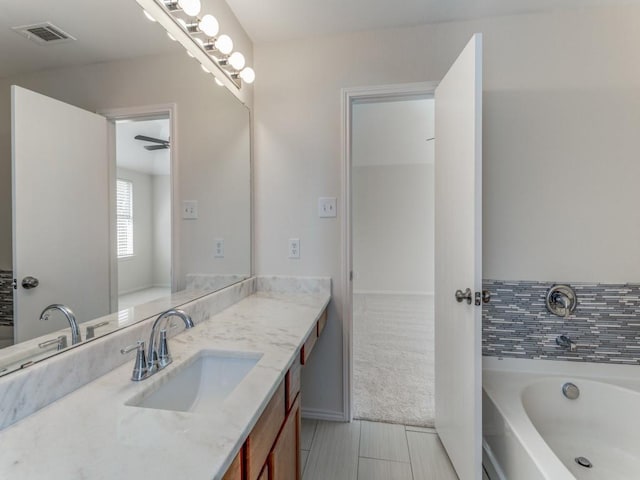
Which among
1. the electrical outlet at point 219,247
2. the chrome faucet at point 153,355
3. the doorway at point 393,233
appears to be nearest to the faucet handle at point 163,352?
the chrome faucet at point 153,355

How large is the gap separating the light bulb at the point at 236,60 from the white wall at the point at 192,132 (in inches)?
5.7

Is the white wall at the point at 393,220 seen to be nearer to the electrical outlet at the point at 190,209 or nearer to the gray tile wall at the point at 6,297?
the electrical outlet at the point at 190,209

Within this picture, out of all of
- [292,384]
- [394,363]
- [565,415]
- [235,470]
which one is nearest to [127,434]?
[235,470]

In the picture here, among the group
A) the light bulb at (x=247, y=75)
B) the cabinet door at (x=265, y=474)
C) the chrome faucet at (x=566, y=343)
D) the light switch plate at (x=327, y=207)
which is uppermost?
the light bulb at (x=247, y=75)

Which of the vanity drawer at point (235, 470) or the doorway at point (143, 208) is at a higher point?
the doorway at point (143, 208)

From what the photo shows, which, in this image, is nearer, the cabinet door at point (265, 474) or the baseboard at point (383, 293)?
the cabinet door at point (265, 474)

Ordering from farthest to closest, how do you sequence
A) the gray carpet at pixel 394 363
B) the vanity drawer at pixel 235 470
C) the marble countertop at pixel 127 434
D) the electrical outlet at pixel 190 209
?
1. the gray carpet at pixel 394 363
2. the electrical outlet at pixel 190 209
3. the vanity drawer at pixel 235 470
4. the marble countertop at pixel 127 434

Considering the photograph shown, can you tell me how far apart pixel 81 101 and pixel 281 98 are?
125 centimetres

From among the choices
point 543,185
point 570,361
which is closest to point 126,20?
point 543,185

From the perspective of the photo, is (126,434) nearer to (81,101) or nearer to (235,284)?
(81,101)

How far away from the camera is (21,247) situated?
0.74 metres

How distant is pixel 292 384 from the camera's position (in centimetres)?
109

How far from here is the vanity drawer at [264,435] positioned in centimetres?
73

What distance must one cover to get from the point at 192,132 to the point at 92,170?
0.63m
